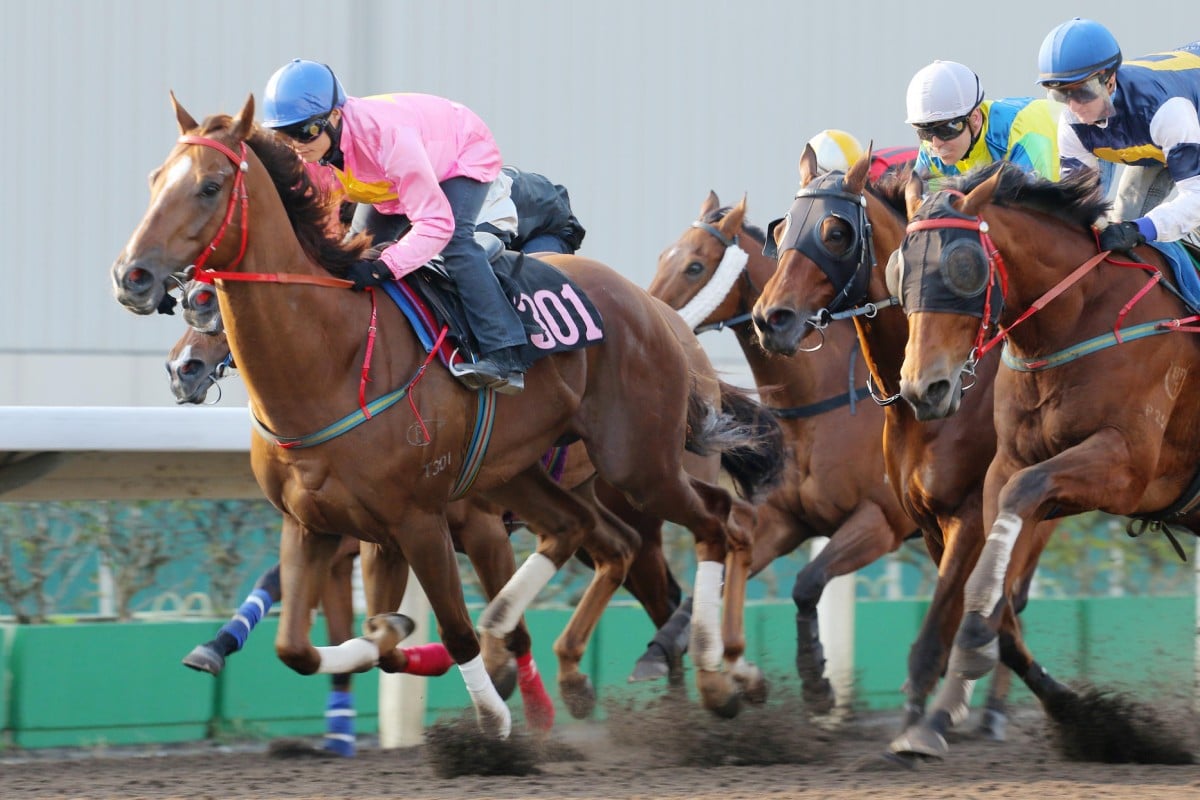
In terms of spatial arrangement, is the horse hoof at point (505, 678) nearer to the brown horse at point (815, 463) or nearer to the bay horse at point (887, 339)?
the brown horse at point (815, 463)

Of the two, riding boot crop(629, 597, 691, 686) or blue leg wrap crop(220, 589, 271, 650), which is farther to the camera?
riding boot crop(629, 597, 691, 686)

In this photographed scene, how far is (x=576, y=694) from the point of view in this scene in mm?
6129

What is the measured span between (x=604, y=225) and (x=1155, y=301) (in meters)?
3.64

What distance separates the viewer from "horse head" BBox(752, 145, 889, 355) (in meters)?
5.32

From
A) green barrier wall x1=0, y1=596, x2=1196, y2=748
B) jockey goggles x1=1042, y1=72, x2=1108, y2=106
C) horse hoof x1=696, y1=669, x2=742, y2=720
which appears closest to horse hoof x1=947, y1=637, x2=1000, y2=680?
horse hoof x1=696, y1=669, x2=742, y2=720

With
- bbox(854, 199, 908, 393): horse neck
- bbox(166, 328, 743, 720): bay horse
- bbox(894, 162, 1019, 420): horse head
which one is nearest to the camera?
bbox(894, 162, 1019, 420): horse head

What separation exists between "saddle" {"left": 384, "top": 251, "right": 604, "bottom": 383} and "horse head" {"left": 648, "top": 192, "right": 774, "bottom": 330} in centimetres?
131

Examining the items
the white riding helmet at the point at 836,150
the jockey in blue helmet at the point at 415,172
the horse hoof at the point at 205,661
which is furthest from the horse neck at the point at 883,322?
the horse hoof at the point at 205,661

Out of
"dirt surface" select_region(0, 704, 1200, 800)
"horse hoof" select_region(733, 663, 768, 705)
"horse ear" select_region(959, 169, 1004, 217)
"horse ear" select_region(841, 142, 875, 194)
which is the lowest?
"dirt surface" select_region(0, 704, 1200, 800)

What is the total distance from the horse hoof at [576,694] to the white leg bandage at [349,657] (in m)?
1.09

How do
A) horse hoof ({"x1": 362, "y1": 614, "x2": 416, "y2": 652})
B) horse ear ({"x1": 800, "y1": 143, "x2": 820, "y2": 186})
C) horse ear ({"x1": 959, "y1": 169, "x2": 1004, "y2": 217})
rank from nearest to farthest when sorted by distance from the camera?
horse ear ({"x1": 959, "y1": 169, "x2": 1004, "y2": 217}), horse hoof ({"x1": 362, "y1": 614, "x2": 416, "y2": 652}), horse ear ({"x1": 800, "y1": 143, "x2": 820, "y2": 186})

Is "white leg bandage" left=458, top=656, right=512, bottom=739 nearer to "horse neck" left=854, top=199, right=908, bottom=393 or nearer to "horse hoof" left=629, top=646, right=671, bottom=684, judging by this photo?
"horse hoof" left=629, top=646, right=671, bottom=684

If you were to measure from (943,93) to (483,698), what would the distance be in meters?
2.24

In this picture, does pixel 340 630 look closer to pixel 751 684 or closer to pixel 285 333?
pixel 751 684
